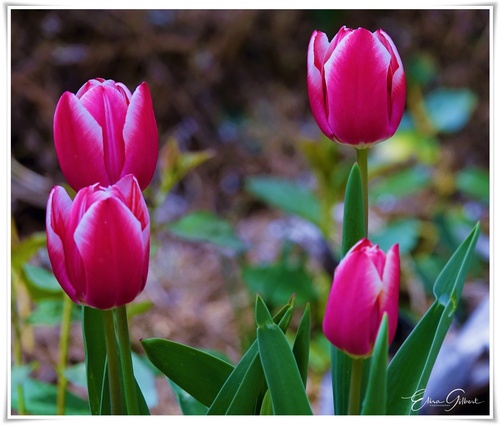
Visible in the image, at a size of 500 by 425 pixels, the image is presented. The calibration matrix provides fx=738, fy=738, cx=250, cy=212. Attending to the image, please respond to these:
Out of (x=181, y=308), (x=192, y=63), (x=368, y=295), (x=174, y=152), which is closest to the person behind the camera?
(x=368, y=295)

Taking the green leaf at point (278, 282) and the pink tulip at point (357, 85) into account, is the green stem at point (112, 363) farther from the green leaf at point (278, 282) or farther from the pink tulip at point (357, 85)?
the green leaf at point (278, 282)

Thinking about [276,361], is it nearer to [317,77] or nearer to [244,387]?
[244,387]

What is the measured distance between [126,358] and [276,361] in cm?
9

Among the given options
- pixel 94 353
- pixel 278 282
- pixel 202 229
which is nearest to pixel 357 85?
pixel 94 353

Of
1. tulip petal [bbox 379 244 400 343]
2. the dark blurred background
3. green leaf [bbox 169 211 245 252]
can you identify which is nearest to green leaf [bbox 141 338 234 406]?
tulip petal [bbox 379 244 400 343]

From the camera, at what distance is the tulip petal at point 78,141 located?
0.45 metres

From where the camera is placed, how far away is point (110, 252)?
414mm

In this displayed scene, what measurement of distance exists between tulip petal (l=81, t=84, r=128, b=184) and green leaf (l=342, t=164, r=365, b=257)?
0.16 meters

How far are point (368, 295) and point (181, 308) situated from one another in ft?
4.00

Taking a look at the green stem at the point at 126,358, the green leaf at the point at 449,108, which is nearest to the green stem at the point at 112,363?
the green stem at the point at 126,358

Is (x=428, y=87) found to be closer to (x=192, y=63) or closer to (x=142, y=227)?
(x=192, y=63)

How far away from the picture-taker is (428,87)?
223 centimetres

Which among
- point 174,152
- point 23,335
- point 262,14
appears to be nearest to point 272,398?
point 174,152

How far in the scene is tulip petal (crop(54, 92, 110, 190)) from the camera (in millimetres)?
449
